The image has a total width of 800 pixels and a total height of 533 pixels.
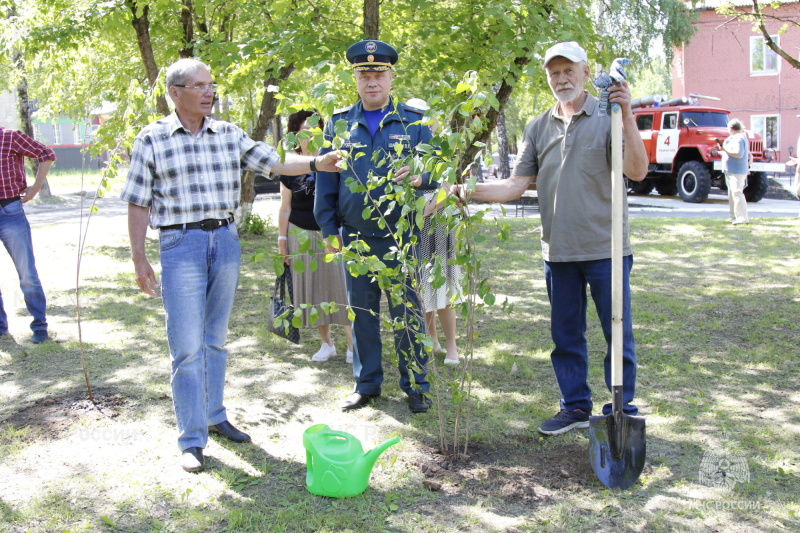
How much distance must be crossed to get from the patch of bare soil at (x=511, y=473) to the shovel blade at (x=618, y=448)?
4.5 inches

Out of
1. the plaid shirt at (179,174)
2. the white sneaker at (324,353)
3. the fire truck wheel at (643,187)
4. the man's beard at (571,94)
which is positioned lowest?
→ the white sneaker at (324,353)

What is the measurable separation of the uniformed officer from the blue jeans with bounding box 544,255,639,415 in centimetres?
71

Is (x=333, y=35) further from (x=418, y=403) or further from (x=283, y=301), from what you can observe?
(x=418, y=403)

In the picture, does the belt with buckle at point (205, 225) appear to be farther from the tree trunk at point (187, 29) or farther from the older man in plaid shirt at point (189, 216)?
the tree trunk at point (187, 29)

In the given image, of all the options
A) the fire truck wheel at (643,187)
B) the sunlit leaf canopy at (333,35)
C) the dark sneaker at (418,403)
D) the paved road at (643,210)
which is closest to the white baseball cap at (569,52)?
the sunlit leaf canopy at (333,35)

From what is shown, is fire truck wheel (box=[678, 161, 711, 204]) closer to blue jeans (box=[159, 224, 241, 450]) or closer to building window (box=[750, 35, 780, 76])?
building window (box=[750, 35, 780, 76])

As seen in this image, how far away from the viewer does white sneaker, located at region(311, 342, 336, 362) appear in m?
5.32

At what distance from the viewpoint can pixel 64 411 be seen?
14.1 ft

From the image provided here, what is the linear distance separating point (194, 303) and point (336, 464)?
1001mm

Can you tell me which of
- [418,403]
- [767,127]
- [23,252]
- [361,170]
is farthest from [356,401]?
[767,127]

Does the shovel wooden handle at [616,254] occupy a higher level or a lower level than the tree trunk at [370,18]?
lower

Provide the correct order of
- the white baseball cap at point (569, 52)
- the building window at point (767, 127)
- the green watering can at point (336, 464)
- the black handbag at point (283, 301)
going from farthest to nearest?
the building window at point (767, 127) < the black handbag at point (283, 301) < the white baseball cap at point (569, 52) < the green watering can at point (336, 464)

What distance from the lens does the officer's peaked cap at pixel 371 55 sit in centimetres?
388

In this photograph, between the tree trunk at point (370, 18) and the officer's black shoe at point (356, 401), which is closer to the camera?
the officer's black shoe at point (356, 401)
